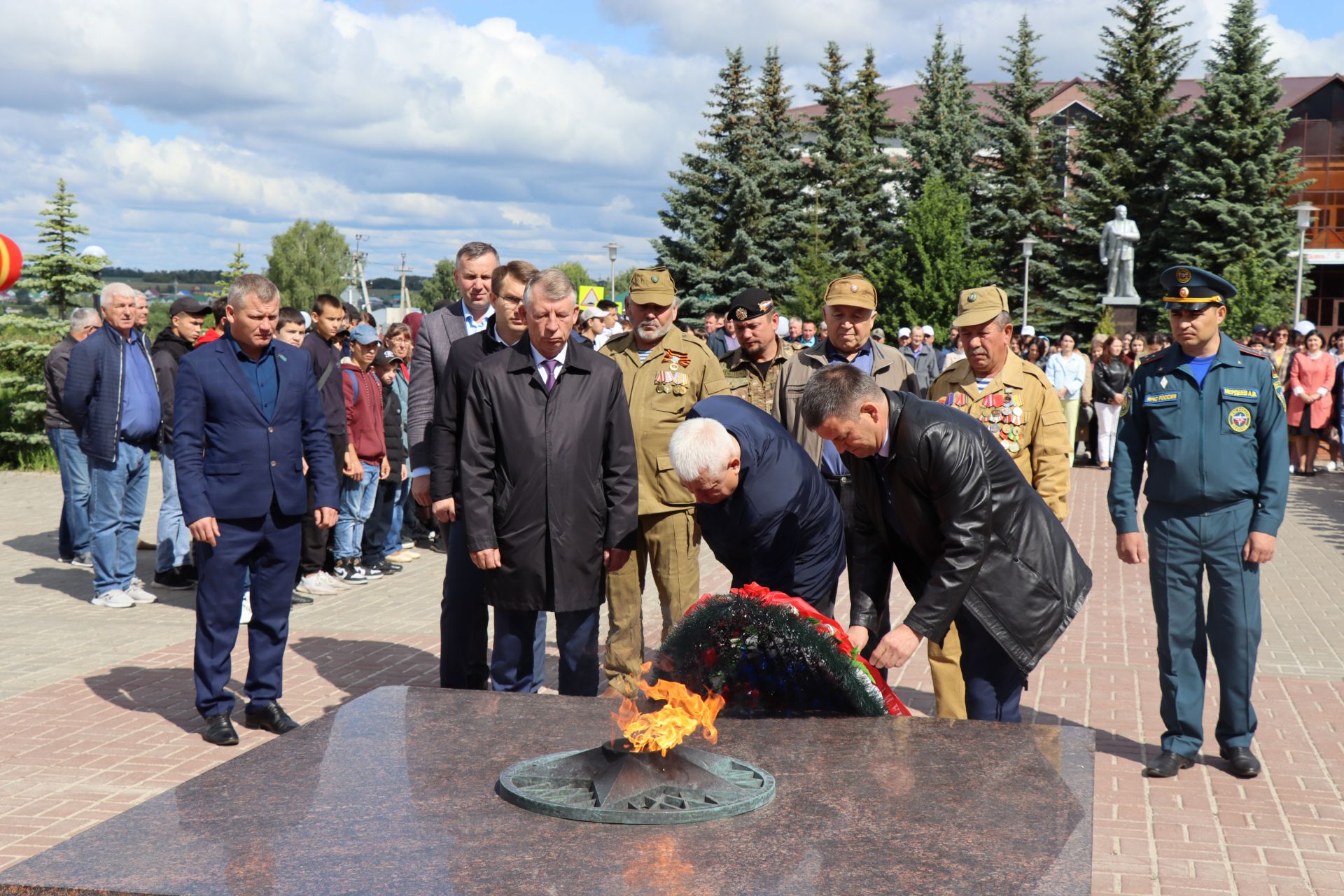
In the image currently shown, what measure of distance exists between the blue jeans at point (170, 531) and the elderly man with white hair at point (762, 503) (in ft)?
19.4

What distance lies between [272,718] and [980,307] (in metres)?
3.74

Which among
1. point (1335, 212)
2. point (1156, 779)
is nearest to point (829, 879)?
point (1156, 779)

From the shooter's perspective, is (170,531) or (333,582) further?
(333,582)

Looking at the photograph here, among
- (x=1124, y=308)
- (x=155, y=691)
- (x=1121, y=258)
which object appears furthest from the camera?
(x=1121, y=258)

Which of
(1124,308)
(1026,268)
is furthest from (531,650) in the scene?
(1026,268)

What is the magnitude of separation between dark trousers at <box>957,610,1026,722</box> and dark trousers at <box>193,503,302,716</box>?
10.4ft

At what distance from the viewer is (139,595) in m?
8.92

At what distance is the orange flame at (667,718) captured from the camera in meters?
2.99

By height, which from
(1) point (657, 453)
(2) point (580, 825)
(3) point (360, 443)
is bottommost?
(2) point (580, 825)

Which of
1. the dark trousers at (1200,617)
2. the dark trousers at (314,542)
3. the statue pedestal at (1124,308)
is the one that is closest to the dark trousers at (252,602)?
the dark trousers at (314,542)

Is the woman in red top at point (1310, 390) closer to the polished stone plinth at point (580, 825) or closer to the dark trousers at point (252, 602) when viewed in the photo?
the dark trousers at point (252, 602)

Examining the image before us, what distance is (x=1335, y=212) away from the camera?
50750mm

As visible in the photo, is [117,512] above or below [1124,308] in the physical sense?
below

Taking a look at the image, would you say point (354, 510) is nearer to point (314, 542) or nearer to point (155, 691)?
point (314, 542)
